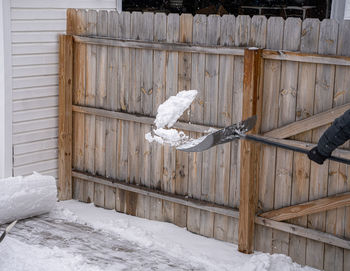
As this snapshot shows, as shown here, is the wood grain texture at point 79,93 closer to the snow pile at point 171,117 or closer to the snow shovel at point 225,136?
the snow pile at point 171,117

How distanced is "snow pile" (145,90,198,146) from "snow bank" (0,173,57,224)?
1400 mm

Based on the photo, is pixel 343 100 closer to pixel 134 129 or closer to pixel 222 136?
pixel 222 136

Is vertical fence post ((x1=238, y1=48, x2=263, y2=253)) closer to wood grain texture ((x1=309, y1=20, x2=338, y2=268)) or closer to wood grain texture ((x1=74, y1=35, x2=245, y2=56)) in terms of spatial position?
wood grain texture ((x1=74, y1=35, x2=245, y2=56))

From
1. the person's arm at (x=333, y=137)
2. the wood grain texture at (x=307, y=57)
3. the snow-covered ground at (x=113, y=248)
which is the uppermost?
the wood grain texture at (x=307, y=57)

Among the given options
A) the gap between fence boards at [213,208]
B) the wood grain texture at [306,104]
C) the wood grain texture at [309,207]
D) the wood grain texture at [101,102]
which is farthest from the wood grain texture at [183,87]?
the wood grain texture at [306,104]

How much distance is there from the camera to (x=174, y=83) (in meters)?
6.43

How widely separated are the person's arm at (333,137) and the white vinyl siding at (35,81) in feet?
13.1

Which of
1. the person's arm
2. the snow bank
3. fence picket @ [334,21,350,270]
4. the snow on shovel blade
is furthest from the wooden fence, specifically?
the person's arm

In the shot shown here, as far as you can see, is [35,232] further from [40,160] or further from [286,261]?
[286,261]

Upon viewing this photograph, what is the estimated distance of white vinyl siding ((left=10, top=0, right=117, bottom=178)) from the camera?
7.05m

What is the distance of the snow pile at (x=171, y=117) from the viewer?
6.31 metres

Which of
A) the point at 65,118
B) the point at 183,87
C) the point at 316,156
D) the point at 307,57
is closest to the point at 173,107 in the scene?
the point at 183,87

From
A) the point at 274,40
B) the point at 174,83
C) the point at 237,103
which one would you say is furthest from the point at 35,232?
the point at 274,40

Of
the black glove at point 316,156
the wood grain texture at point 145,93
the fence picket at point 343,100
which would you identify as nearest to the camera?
the black glove at point 316,156
